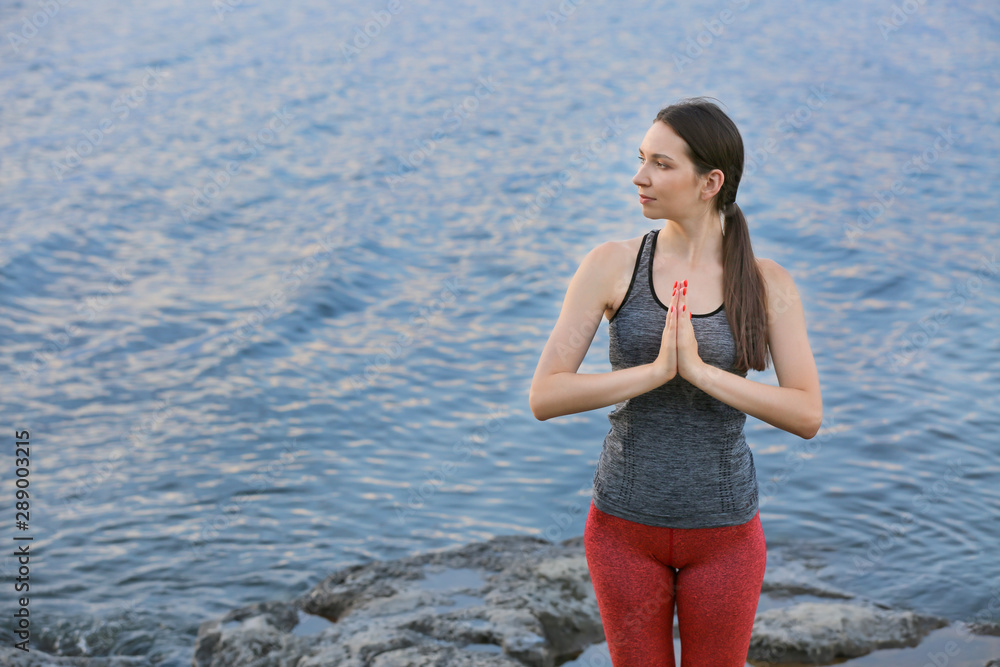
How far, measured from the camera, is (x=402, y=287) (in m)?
11.6

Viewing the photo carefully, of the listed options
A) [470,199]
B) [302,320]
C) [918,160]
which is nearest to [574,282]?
[302,320]

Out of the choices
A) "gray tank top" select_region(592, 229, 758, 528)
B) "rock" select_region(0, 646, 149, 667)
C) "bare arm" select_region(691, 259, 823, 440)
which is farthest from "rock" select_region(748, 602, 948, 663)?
"rock" select_region(0, 646, 149, 667)

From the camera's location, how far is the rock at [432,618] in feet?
14.6

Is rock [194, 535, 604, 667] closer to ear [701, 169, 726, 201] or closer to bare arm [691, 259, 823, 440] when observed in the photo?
bare arm [691, 259, 823, 440]

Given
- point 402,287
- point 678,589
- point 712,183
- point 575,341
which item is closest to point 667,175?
point 712,183

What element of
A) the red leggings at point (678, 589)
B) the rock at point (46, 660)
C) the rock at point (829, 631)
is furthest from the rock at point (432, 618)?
the red leggings at point (678, 589)

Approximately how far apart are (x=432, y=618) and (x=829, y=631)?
78.1 inches

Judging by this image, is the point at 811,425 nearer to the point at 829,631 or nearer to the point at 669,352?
the point at 669,352

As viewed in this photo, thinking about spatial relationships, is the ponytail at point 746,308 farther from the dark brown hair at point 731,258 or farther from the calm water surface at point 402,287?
the calm water surface at point 402,287

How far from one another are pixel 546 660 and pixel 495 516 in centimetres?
241

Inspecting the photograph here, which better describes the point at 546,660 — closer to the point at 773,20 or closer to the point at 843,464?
the point at 843,464

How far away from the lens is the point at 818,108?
19109 millimetres

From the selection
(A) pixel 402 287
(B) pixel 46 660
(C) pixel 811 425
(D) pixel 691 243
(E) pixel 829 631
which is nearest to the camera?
(C) pixel 811 425

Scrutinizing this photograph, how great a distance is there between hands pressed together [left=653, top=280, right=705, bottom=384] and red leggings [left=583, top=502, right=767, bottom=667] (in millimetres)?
491
